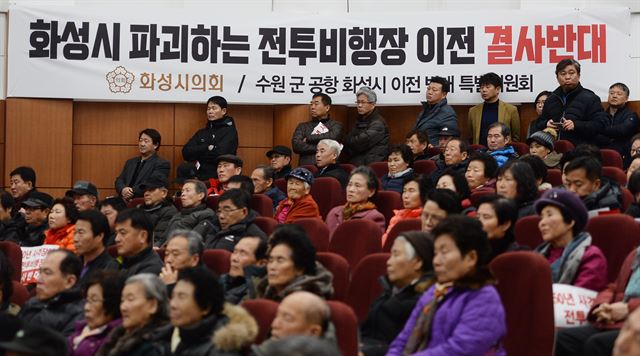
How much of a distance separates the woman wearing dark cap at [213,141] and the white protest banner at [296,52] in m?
0.19

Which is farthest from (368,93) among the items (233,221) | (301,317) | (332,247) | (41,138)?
(301,317)

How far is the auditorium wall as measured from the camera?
8.17 metres

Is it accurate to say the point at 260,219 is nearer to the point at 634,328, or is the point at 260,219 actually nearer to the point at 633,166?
the point at 633,166

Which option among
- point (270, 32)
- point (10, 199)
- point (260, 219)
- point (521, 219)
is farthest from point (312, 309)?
point (270, 32)

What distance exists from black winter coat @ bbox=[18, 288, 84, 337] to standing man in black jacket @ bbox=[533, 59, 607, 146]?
4004 mm

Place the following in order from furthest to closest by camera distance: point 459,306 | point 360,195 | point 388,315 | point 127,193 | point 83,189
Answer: point 127,193 < point 83,189 < point 360,195 < point 388,315 < point 459,306

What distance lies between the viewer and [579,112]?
7.43m

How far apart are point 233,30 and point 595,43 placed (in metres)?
2.62

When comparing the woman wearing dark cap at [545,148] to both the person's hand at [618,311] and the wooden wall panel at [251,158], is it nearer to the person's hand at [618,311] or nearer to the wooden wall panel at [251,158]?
the wooden wall panel at [251,158]

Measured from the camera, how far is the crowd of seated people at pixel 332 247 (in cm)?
341

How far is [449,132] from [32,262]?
3.31 m

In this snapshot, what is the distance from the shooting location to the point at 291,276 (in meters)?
3.92

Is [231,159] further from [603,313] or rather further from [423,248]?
[603,313]

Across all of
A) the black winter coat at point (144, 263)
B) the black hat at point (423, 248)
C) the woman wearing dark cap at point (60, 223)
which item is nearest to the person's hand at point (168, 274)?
the black winter coat at point (144, 263)
